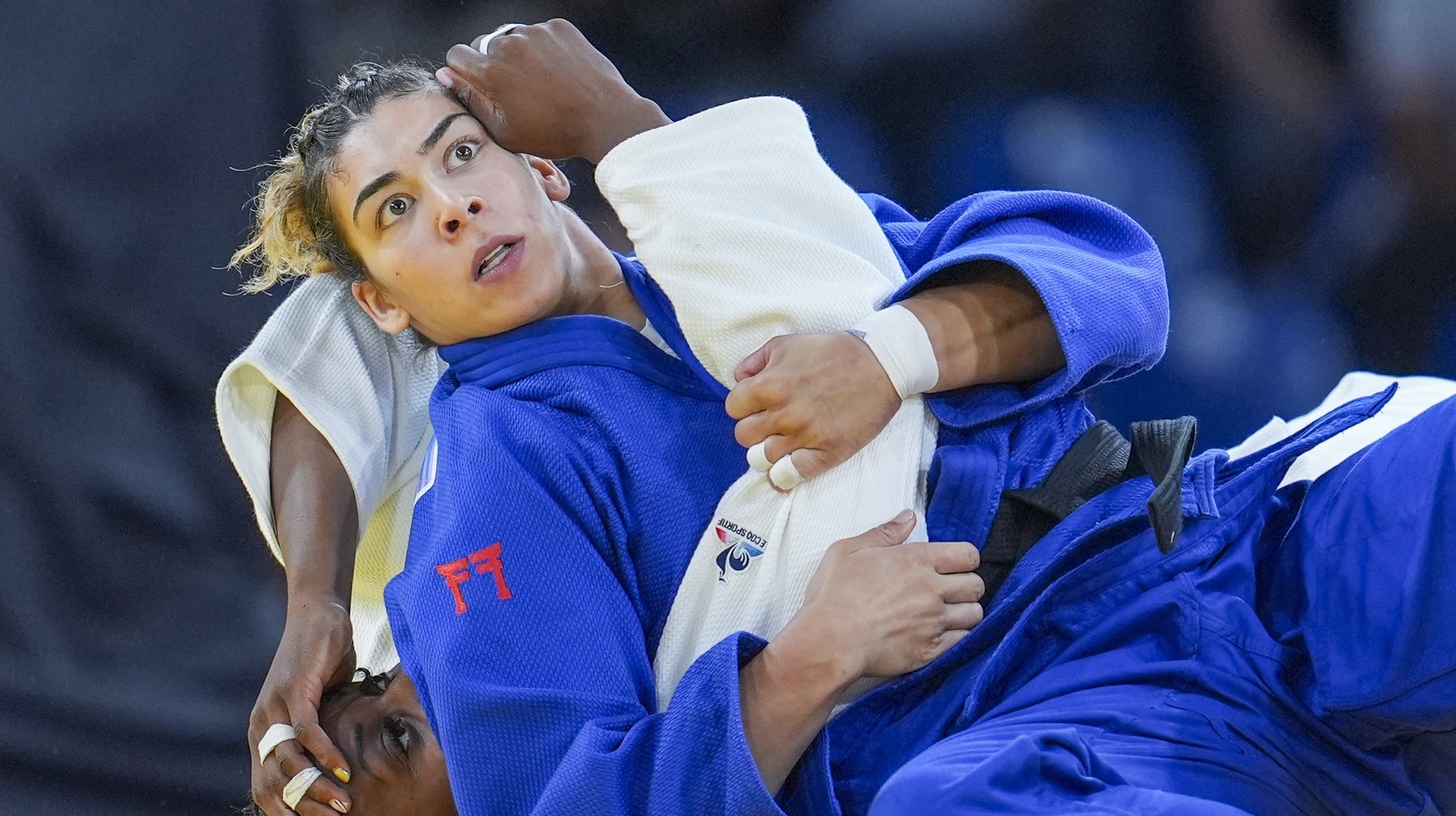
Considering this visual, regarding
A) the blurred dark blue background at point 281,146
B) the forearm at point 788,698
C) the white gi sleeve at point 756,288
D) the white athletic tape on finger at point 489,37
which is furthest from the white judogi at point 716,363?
the blurred dark blue background at point 281,146

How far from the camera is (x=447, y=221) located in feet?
4.23

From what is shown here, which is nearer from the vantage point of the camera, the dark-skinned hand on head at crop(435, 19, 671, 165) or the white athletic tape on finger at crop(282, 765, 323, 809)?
the white athletic tape on finger at crop(282, 765, 323, 809)

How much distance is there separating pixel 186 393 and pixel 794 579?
1090 millimetres

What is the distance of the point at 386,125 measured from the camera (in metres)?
1.34

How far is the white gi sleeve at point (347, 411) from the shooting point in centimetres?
144

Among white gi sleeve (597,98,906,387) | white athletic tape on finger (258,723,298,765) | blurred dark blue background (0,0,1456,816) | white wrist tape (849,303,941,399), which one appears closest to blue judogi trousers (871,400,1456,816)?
white wrist tape (849,303,941,399)

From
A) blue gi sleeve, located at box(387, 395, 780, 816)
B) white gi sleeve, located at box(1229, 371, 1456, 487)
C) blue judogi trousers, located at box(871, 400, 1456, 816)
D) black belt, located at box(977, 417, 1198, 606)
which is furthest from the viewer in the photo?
white gi sleeve, located at box(1229, 371, 1456, 487)

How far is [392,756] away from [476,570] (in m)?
0.20

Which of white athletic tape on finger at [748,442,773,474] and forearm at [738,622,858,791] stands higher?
white athletic tape on finger at [748,442,773,474]

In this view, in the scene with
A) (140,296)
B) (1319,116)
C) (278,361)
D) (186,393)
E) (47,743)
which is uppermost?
(1319,116)

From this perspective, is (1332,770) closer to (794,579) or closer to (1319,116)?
(794,579)

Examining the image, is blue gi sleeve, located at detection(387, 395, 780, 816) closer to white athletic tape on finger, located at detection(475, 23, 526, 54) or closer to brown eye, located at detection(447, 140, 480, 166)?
brown eye, located at detection(447, 140, 480, 166)

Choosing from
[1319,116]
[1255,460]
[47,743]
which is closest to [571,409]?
[1255,460]

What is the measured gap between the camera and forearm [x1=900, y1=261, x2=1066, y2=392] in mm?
1220
